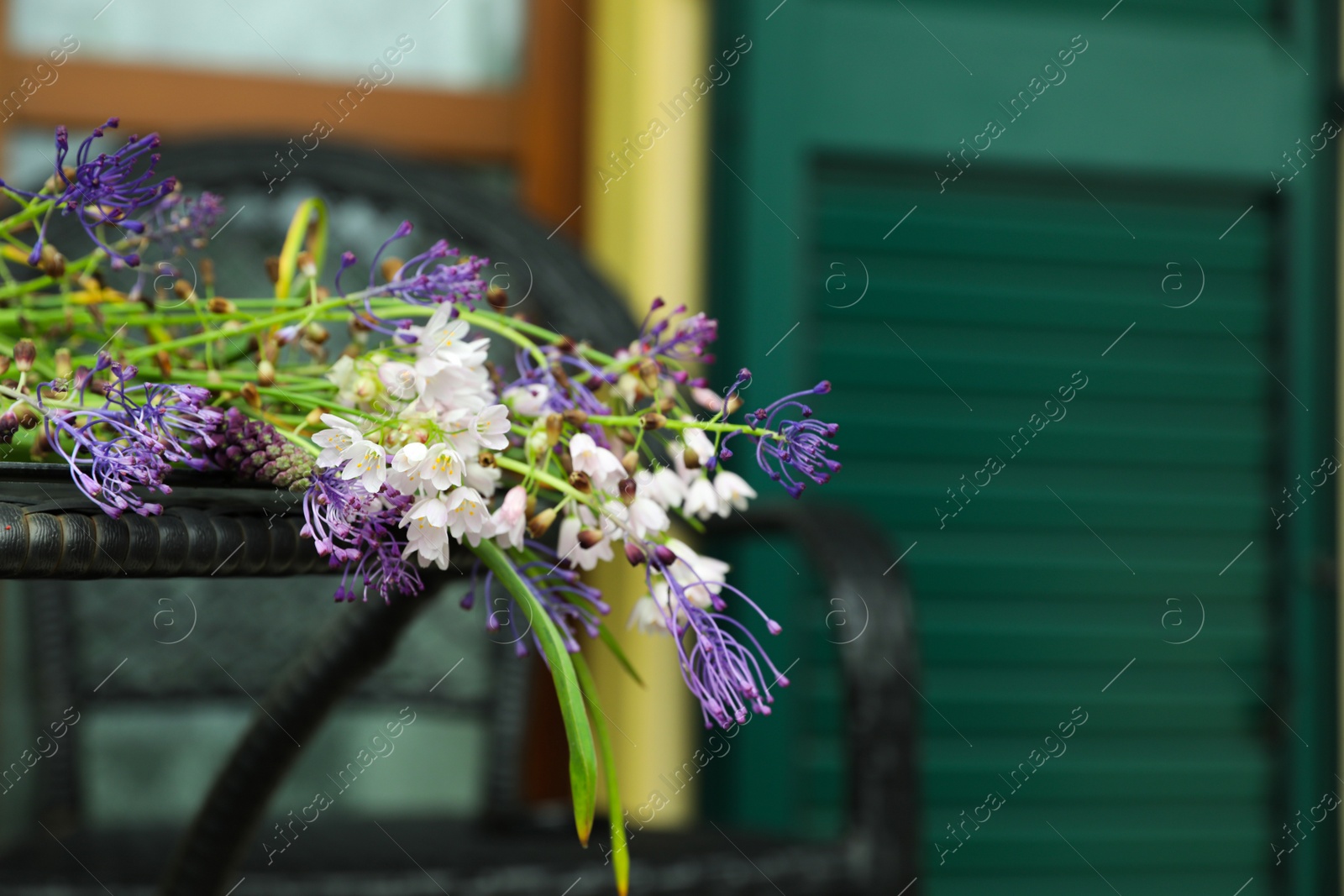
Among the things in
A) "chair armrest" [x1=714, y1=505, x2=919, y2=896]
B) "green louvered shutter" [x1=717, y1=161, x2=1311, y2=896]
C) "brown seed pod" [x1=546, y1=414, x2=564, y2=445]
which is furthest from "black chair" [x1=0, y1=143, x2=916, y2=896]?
"green louvered shutter" [x1=717, y1=161, x2=1311, y2=896]

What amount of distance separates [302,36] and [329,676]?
1.39m

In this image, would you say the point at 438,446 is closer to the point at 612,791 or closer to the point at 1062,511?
the point at 612,791

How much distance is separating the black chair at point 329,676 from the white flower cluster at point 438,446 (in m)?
0.07

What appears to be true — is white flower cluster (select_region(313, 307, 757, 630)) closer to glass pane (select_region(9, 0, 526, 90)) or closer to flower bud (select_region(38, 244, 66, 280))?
flower bud (select_region(38, 244, 66, 280))

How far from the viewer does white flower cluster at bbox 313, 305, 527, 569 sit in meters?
0.40

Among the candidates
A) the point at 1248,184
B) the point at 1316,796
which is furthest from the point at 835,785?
the point at 1248,184

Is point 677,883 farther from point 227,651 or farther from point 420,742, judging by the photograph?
point 420,742

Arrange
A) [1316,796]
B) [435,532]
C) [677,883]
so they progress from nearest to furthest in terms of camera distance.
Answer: [435,532] < [677,883] < [1316,796]

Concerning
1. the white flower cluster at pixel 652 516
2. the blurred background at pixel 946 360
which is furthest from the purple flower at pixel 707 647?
the blurred background at pixel 946 360

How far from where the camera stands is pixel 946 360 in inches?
63.6

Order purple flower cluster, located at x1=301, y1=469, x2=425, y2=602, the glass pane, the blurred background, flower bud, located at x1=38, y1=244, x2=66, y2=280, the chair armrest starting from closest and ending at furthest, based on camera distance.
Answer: purple flower cluster, located at x1=301, y1=469, x2=425, y2=602 < flower bud, located at x1=38, y1=244, x2=66, y2=280 < the chair armrest < the blurred background < the glass pane

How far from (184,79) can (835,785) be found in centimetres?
132

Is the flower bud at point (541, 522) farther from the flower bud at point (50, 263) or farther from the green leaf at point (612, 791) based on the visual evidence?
the flower bud at point (50, 263)

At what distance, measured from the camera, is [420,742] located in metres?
1.69
